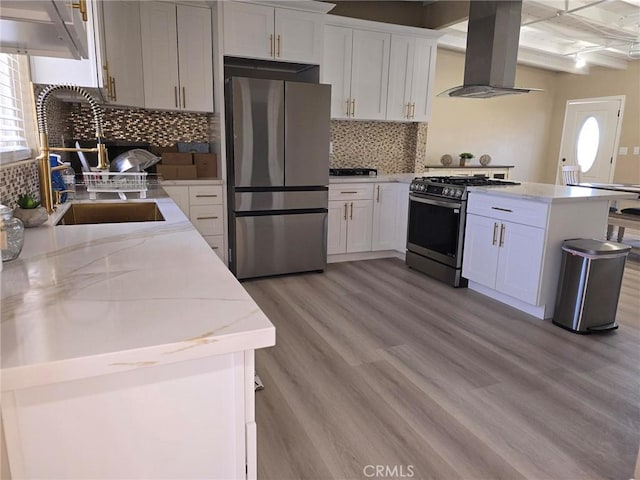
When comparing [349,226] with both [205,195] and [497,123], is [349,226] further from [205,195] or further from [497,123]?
[497,123]

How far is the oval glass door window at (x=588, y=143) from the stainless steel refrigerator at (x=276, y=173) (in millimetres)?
6127

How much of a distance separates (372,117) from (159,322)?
4.24 metres

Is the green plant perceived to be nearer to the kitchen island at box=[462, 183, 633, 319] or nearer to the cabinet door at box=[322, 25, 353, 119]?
the kitchen island at box=[462, 183, 633, 319]

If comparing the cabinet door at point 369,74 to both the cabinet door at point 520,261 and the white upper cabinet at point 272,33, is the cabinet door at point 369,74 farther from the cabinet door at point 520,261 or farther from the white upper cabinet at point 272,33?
the cabinet door at point 520,261

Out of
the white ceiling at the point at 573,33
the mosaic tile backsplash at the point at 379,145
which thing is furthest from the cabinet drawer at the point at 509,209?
the white ceiling at the point at 573,33

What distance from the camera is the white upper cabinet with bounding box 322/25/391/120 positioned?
4.28m

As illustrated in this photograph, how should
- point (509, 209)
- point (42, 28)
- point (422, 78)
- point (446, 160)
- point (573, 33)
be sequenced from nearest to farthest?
point (42, 28) < point (509, 209) < point (422, 78) < point (573, 33) < point (446, 160)

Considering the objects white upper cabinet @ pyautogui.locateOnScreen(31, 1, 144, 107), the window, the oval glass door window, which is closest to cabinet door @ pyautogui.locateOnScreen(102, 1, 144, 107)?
white upper cabinet @ pyautogui.locateOnScreen(31, 1, 144, 107)

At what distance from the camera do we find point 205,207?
3.81 meters

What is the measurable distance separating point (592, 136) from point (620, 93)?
2.62 ft

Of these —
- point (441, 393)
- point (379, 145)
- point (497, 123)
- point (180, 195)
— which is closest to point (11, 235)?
point (441, 393)

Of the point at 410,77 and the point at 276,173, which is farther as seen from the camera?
the point at 410,77

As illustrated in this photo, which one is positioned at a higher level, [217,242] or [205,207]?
[205,207]

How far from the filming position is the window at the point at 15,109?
172 cm
